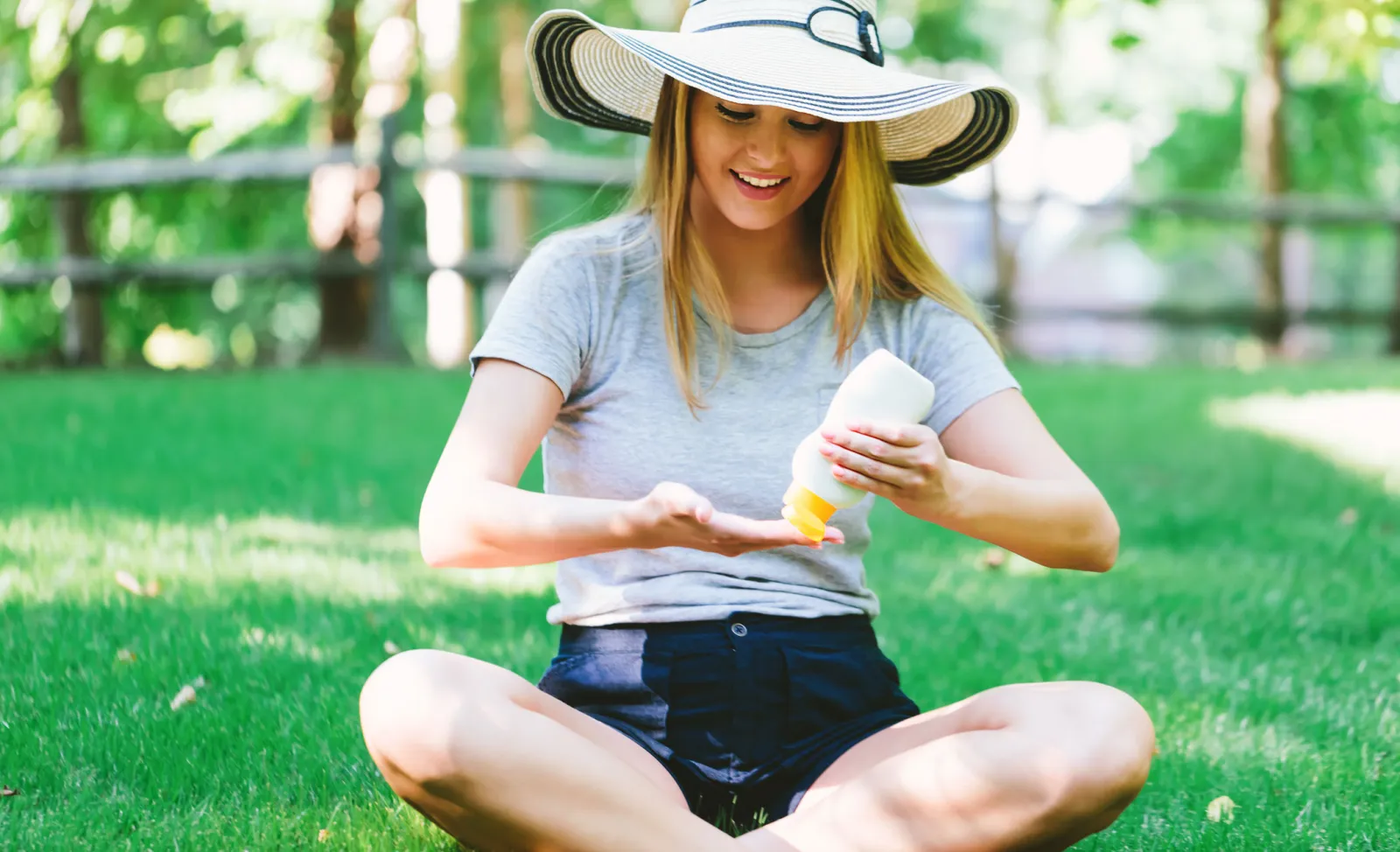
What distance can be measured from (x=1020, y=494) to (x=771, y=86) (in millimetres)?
692

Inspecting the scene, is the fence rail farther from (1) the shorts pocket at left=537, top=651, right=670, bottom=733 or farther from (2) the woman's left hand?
(2) the woman's left hand

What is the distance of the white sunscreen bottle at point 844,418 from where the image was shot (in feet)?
6.26

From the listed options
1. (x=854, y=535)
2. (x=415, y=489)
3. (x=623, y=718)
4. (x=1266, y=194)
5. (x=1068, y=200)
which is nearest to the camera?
(x=623, y=718)

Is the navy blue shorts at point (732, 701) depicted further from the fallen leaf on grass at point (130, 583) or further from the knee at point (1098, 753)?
the fallen leaf on grass at point (130, 583)

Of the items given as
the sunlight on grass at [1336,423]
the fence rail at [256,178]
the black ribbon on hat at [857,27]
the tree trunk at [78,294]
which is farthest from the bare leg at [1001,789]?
the tree trunk at [78,294]

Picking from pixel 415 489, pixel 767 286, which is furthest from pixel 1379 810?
pixel 415 489

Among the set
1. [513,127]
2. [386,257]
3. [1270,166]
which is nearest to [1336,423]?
[386,257]

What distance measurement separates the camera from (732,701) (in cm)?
214

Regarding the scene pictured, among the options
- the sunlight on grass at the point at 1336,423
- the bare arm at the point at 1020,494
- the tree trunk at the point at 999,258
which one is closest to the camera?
the bare arm at the point at 1020,494

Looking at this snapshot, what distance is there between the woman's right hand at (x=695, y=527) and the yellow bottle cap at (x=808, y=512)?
0.12 feet

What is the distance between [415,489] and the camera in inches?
204

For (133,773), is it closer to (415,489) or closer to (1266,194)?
(415,489)

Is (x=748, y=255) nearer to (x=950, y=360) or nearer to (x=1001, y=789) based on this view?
(x=950, y=360)

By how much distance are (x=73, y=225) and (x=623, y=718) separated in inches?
319
